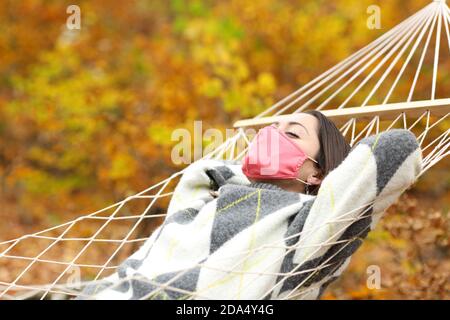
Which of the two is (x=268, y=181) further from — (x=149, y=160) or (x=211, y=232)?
(x=149, y=160)

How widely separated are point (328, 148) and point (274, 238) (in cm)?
33

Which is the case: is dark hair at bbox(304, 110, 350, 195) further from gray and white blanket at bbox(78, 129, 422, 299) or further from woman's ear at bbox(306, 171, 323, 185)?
gray and white blanket at bbox(78, 129, 422, 299)

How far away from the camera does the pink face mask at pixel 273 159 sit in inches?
65.8

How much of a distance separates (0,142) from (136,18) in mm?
1524

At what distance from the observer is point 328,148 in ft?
5.64

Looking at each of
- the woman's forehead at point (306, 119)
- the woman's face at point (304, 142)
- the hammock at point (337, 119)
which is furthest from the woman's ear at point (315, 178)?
the hammock at point (337, 119)

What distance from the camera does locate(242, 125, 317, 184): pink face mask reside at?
1672mm

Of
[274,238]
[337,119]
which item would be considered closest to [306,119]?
[337,119]

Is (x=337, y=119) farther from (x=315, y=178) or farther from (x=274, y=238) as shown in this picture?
(x=274, y=238)

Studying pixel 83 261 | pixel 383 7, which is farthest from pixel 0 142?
pixel 383 7

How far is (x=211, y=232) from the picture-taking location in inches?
60.1

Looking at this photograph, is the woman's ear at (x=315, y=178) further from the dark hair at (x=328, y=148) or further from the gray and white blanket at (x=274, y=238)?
the gray and white blanket at (x=274, y=238)

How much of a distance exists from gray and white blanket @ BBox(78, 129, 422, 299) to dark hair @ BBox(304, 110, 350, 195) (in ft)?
0.59

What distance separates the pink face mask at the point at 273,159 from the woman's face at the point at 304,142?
18 mm
